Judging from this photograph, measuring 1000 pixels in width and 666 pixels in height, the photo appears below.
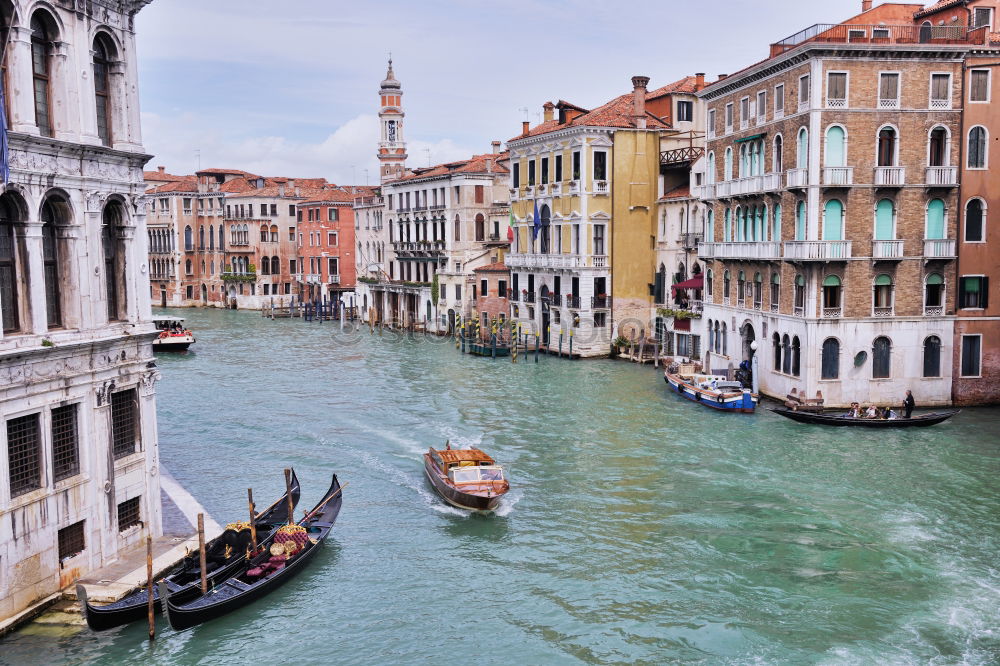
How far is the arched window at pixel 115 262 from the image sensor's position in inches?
630

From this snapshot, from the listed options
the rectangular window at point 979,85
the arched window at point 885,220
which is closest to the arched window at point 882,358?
the arched window at point 885,220

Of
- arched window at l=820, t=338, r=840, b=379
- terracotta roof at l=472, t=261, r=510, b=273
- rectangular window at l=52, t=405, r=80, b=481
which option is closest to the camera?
rectangular window at l=52, t=405, r=80, b=481

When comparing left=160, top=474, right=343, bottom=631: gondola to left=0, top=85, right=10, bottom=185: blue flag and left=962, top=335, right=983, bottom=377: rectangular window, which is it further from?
left=962, top=335, right=983, bottom=377: rectangular window

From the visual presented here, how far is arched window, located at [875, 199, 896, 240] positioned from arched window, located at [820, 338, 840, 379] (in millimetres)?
3676

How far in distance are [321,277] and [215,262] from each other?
450 inches

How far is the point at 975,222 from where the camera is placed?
99.4 ft

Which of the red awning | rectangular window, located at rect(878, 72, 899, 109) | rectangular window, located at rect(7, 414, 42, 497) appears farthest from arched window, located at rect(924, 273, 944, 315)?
rectangular window, located at rect(7, 414, 42, 497)

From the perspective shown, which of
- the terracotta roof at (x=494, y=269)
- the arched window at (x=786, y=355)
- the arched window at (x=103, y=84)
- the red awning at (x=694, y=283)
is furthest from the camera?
the terracotta roof at (x=494, y=269)

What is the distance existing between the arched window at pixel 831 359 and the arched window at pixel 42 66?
938 inches

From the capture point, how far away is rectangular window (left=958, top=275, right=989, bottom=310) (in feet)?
100

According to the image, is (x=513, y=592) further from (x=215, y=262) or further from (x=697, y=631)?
(x=215, y=262)

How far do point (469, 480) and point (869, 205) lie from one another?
1691 cm

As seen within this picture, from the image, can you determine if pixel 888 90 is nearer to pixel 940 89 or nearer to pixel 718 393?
pixel 940 89

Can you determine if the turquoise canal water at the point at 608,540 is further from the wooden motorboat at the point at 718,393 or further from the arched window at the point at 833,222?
the arched window at the point at 833,222
